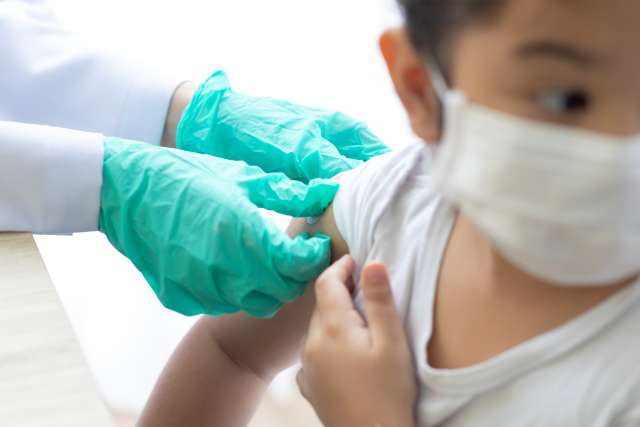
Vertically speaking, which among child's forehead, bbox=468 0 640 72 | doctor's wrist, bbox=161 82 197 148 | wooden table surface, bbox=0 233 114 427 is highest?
child's forehead, bbox=468 0 640 72

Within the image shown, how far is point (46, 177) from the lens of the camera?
37.2 inches

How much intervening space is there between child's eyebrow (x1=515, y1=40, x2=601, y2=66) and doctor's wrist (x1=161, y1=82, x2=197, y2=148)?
2.32 feet

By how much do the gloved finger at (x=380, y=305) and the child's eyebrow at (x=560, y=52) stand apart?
28cm

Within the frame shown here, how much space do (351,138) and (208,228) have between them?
0.35 meters

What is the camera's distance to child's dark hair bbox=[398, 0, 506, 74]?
64 centimetres

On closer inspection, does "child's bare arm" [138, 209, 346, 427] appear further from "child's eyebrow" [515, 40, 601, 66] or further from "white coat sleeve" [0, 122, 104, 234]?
"child's eyebrow" [515, 40, 601, 66]

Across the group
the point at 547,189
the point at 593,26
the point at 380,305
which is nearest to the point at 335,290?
the point at 380,305

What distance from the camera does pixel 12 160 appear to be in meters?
0.93

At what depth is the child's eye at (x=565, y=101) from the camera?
61 centimetres

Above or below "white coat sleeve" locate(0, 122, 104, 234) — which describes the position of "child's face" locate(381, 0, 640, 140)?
above

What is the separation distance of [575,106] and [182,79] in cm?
76

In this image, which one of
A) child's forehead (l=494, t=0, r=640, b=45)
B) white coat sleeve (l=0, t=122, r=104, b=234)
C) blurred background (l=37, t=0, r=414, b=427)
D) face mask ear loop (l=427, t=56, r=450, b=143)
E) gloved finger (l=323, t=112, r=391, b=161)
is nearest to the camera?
child's forehead (l=494, t=0, r=640, b=45)

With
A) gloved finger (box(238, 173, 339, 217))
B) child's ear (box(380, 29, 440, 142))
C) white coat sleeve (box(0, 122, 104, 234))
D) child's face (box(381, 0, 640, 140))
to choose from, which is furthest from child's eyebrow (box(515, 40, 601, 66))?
white coat sleeve (box(0, 122, 104, 234))

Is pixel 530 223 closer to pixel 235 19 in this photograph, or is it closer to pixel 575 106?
pixel 575 106
